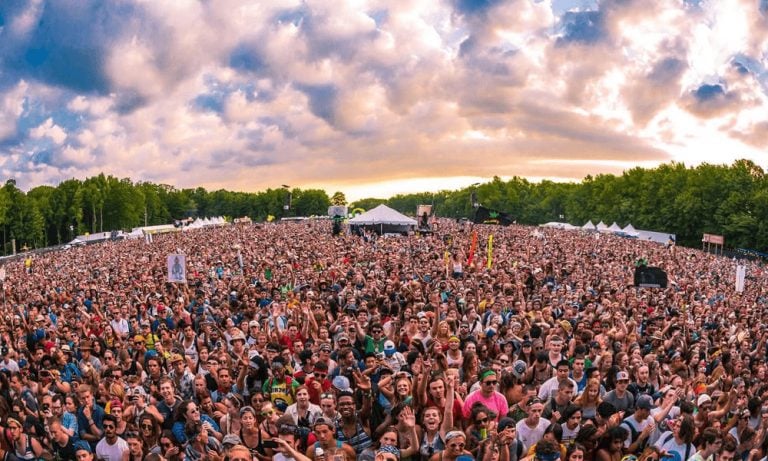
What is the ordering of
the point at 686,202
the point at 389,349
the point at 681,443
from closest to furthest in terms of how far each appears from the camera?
the point at 681,443 → the point at 389,349 → the point at 686,202

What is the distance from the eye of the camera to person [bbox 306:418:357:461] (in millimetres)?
4582

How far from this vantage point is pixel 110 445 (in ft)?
17.7

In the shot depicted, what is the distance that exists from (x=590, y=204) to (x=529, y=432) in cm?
9219

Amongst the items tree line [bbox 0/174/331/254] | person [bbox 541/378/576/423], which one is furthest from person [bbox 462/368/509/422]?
tree line [bbox 0/174/331/254]

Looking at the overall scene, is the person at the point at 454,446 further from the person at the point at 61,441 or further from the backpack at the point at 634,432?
the person at the point at 61,441

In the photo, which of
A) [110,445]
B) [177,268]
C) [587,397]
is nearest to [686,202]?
[177,268]

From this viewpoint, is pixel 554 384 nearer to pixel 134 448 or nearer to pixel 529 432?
pixel 529 432

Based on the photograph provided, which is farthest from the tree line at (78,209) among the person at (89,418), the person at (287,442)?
the person at (287,442)

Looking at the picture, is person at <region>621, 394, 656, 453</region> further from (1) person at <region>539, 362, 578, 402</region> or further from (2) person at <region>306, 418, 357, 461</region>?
(2) person at <region>306, 418, 357, 461</region>

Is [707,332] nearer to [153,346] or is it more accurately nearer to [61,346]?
[153,346]

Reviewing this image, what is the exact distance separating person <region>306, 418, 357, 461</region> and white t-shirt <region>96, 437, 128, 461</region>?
1.74m

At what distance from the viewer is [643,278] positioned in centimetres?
1614

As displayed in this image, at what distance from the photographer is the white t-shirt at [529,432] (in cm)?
502

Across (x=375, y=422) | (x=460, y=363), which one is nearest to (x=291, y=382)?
(x=375, y=422)
